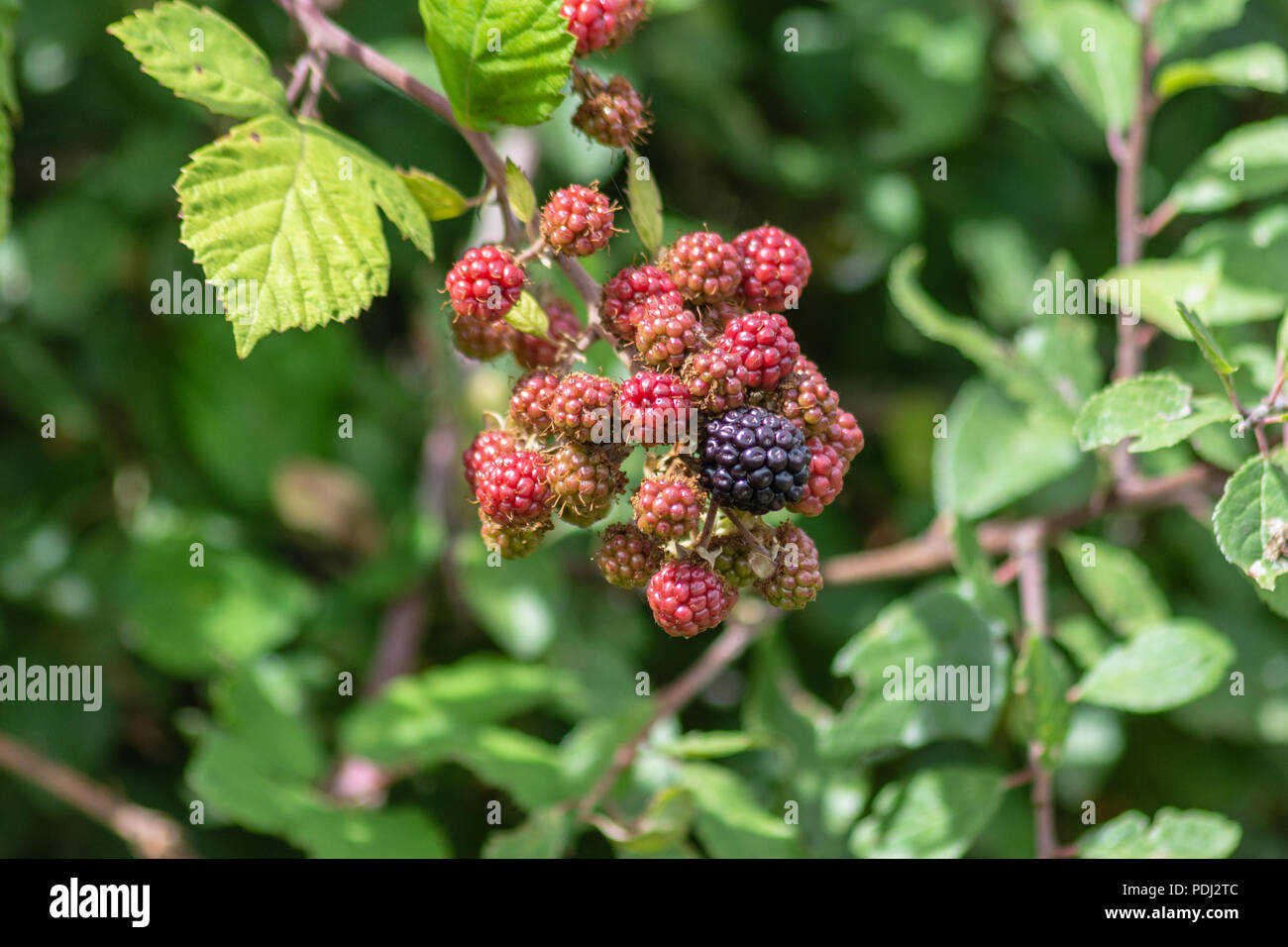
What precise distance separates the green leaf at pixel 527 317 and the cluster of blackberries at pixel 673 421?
0.5 inches

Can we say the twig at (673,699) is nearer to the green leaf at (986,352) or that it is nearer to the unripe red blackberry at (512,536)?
the green leaf at (986,352)

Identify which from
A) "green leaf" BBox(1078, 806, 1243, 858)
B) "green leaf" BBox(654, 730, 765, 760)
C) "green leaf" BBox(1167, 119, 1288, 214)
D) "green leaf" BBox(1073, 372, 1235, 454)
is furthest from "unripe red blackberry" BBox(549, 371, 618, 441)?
"green leaf" BBox(1167, 119, 1288, 214)

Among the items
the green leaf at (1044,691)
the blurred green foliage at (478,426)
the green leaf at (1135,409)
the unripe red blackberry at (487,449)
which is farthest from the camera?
the blurred green foliage at (478,426)

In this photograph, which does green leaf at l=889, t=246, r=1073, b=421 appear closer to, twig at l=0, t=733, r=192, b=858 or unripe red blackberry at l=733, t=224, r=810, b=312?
unripe red blackberry at l=733, t=224, r=810, b=312

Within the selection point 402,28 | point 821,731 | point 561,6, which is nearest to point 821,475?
point 561,6

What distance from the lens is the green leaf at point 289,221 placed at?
94 centimetres

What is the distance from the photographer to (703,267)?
3.11 ft

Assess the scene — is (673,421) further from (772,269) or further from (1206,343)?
(1206,343)

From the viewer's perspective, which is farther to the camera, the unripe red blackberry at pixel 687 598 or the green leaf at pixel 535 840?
the green leaf at pixel 535 840

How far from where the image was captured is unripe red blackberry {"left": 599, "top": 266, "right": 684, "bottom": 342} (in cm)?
94

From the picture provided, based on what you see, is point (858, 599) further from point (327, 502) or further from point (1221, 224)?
point (327, 502)

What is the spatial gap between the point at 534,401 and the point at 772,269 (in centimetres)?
26

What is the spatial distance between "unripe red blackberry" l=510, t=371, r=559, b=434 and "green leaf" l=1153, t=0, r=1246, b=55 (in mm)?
1306

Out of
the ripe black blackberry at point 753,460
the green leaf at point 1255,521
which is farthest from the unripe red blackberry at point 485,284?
the green leaf at point 1255,521
